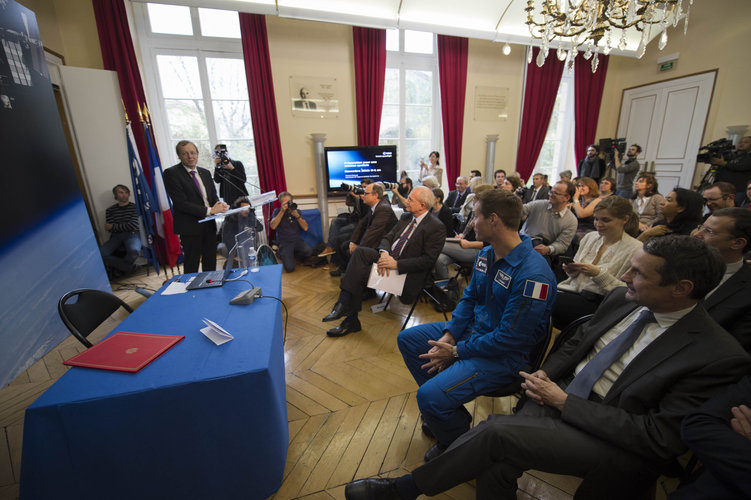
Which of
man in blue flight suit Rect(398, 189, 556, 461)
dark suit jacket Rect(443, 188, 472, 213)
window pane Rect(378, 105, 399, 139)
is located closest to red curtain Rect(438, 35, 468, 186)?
window pane Rect(378, 105, 399, 139)

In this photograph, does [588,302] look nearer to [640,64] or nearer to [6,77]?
[6,77]

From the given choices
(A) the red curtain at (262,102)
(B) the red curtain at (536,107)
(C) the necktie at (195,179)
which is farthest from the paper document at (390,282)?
(B) the red curtain at (536,107)

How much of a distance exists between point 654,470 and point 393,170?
4.86m

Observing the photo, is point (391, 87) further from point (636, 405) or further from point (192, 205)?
point (636, 405)

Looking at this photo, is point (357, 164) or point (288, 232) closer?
point (288, 232)

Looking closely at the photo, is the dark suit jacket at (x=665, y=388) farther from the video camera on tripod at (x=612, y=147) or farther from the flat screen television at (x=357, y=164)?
the video camera on tripod at (x=612, y=147)

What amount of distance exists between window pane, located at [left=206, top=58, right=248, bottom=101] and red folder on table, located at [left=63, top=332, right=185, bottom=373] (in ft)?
14.9

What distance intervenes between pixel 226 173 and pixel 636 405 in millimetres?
4337

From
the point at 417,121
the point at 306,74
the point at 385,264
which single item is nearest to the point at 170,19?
the point at 306,74

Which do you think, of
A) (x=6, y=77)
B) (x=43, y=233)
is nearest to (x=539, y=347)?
(x=43, y=233)

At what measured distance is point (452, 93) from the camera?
5.52 metres

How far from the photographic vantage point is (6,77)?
213 cm

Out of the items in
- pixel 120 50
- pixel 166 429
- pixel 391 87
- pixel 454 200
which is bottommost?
pixel 166 429

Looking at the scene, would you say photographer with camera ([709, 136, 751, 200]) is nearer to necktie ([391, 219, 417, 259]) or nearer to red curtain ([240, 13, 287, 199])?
necktie ([391, 219, 417, 259])
